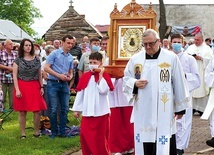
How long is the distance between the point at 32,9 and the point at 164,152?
8520cm

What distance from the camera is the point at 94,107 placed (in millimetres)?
8898

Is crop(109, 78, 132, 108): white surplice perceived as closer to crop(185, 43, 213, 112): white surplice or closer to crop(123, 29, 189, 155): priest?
crop(123, 29, 189, 155): priest

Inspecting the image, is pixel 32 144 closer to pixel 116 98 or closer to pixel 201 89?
pixel 116 98

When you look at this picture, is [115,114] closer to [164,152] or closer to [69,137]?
[69,137]

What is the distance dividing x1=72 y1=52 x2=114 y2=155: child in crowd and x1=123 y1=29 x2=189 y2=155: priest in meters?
1.49

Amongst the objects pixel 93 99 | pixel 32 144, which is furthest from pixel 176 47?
pixel 32 144

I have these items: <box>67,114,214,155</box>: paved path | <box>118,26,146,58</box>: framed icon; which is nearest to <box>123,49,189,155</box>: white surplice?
<box>118,26,146,58</box>: framed icon

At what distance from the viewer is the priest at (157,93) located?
7.36m

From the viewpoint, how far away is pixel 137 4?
31.9 ft

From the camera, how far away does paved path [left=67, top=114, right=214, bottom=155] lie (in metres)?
9.95

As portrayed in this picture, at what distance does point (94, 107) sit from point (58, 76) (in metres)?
2.06

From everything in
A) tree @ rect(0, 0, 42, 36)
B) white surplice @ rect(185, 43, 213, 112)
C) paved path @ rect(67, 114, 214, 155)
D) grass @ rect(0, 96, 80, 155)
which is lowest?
paved path @ rect(67, 114, 214, 155)

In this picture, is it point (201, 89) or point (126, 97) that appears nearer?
point (126, 97)

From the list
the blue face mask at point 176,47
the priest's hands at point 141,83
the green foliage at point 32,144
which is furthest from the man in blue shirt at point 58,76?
the priest's hands at point 141,83
